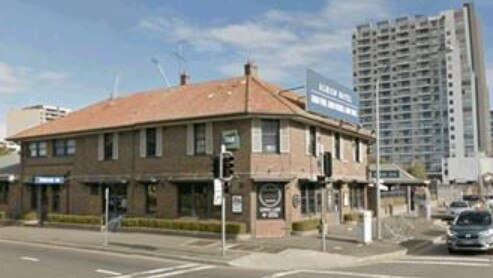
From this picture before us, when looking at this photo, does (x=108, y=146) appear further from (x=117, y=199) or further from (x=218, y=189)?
(x=218, y=189)

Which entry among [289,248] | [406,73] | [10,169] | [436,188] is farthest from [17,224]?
[436,188]

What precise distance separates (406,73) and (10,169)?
36618mm

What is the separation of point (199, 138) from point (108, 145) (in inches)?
278

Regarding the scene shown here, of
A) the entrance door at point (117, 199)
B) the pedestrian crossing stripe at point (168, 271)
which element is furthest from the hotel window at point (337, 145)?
the pedestrian crossing stripe at point (168, 271)

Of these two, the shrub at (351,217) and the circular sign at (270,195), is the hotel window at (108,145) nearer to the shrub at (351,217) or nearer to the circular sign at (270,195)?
the circular sign at (270,195)

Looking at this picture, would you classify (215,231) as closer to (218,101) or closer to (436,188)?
(218,101)

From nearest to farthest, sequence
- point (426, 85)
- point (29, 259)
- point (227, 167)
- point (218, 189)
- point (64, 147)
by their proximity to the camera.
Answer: point (29, 259) → point (218, 189) → point (227, 167) → point (64, 147) → point (426, 85)

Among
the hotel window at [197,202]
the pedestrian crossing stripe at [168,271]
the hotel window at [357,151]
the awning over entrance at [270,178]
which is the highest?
the hotel window at [357,151]

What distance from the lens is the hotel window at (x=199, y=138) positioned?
106 ft

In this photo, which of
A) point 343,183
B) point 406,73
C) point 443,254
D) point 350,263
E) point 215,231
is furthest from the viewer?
point 406,73

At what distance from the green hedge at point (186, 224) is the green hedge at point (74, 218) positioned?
2.33 m

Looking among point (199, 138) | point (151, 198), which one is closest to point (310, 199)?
point (199, 138)

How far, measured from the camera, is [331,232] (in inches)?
1250

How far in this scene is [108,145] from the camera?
121 feet
